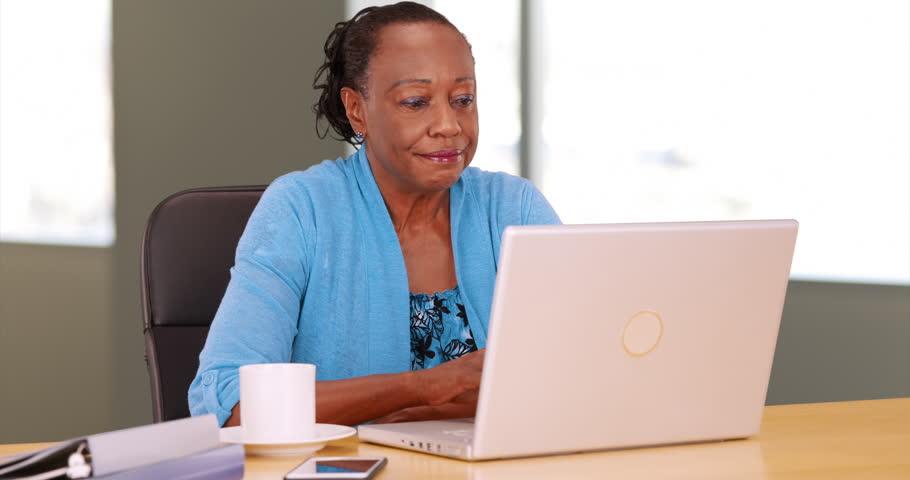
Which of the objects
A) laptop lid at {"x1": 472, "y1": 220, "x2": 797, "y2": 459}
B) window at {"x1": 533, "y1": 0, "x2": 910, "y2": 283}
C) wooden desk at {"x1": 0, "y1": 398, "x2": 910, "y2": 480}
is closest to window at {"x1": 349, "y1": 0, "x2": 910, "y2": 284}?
window at {"x1": 533, "y1": 0, "x2": 910, "y2": 283}

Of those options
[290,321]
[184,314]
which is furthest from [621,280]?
[184,314]

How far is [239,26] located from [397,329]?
6.98 feet

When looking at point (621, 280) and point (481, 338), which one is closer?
point (621, 280)

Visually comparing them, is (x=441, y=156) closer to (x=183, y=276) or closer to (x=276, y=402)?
(x=183, y=276)

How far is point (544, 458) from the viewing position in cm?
115

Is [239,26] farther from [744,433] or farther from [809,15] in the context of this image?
[744,433]

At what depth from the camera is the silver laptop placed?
3.50 ft

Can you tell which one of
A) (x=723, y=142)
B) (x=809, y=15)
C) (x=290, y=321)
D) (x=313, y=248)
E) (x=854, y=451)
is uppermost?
(x=809, y=15)

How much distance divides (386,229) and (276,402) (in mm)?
721

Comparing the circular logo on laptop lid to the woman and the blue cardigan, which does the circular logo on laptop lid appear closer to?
the woman

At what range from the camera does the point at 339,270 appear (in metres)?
1.81

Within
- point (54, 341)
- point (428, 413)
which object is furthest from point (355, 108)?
point (54, 341)

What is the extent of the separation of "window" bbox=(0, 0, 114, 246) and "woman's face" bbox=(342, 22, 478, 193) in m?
1.93

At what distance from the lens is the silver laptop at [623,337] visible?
42.0 inches
